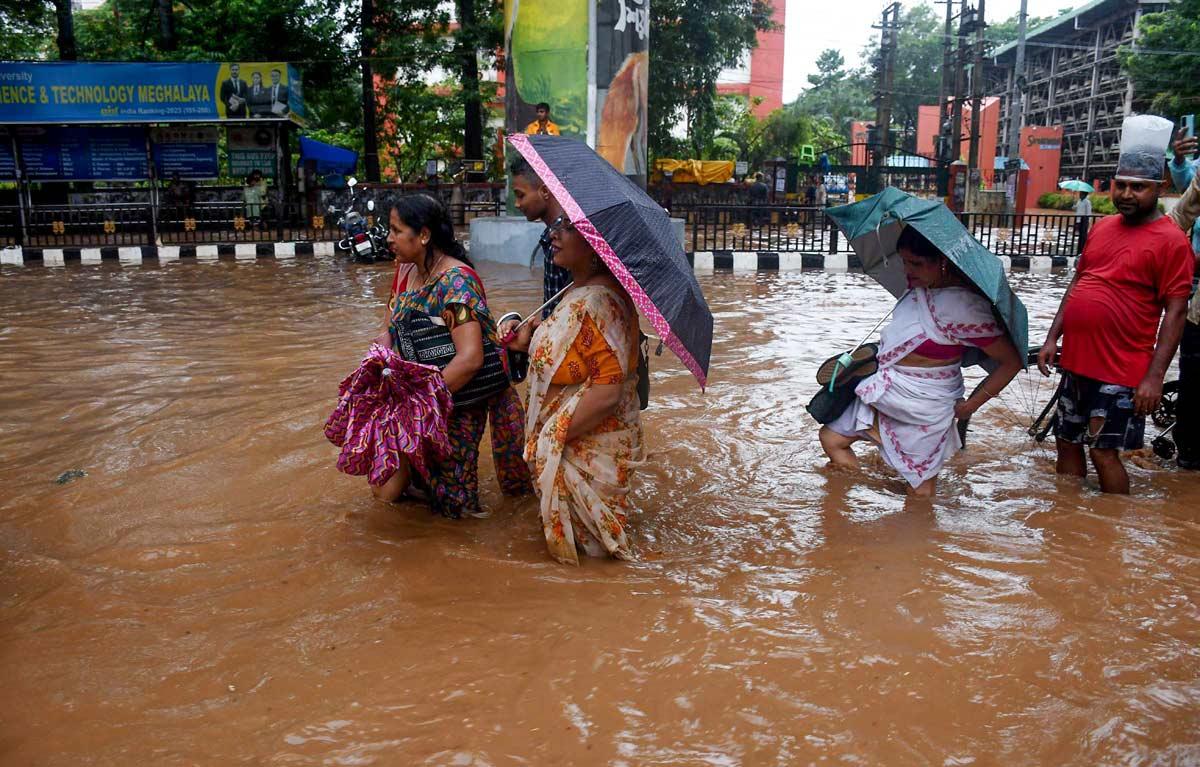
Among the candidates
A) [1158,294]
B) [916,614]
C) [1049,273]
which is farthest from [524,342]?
[1049,273]

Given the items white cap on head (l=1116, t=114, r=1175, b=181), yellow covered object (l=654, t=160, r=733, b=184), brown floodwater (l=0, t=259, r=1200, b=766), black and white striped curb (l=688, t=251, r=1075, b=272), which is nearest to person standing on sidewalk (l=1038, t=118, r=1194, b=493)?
white cap on head (l=1116, t=114, r=1175, b=181)

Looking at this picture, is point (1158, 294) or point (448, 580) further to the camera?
point (1158, 294)

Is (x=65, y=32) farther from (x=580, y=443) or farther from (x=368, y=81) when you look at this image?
(x=580, y=443)

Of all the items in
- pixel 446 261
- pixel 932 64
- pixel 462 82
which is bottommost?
pixel 446 261

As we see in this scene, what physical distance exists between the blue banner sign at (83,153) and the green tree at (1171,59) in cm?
2714

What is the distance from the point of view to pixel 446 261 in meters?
4.13

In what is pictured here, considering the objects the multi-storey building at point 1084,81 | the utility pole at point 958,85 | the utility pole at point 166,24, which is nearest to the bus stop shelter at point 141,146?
the utility pole at point 166,24

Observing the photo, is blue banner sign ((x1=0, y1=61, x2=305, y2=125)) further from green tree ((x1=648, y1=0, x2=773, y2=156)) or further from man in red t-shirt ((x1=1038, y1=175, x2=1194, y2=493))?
man in red t-shirt ((x1=1038, y1=175, x2=1194, y2=493))

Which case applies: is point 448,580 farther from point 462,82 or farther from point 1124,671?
point 462,82

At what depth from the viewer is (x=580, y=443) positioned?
12.4 feet

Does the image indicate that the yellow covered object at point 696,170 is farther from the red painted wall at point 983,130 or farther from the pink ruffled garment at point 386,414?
the pink ruffled garment at point 386,414

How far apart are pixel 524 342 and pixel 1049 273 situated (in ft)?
46.0

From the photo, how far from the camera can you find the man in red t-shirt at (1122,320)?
172 inches

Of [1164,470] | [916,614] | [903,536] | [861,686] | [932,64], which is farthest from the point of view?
[932,64]
